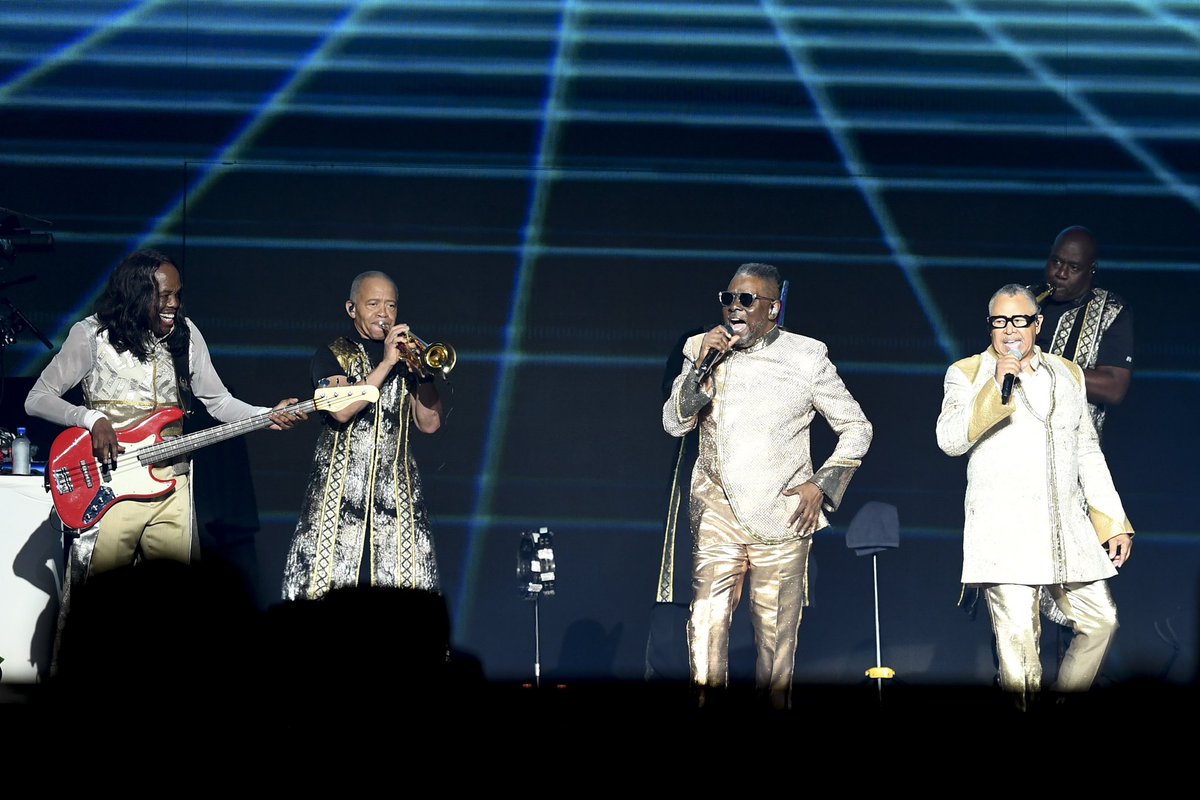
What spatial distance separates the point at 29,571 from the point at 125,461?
67cm

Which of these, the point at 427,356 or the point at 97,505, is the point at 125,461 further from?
the point at 427,356

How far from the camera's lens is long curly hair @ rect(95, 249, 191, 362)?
241 inches

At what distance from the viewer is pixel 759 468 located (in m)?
5.83

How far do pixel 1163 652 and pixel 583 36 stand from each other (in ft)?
12.8

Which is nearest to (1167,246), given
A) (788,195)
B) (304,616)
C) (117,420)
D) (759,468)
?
(788,195)

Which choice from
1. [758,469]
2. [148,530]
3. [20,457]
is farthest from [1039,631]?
[20,457]

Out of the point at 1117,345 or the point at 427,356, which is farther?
the point at 1117,345

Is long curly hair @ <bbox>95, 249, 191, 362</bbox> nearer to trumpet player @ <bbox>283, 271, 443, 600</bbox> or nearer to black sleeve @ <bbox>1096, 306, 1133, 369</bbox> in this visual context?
trumpet player @ <bbox>283, 271, 443, 600</bbox>

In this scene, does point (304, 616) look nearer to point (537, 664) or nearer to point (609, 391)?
point (537, 664)

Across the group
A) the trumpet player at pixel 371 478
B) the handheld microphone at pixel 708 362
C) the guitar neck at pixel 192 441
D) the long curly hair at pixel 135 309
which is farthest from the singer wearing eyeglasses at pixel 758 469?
the long curly hair at pixel 135 309

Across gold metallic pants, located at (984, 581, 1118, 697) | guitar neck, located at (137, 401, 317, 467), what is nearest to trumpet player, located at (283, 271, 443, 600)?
guitar neck, located at (137, 401, 317, 467)

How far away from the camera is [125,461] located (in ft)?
19.8

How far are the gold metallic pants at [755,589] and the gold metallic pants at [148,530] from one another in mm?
2002

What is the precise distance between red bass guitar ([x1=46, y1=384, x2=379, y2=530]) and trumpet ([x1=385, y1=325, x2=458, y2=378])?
196mm
